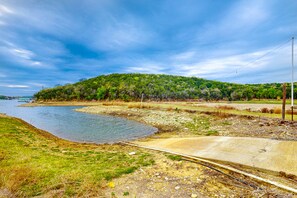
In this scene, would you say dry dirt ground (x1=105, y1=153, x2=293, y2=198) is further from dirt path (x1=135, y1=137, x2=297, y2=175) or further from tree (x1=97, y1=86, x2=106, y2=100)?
tree (x1=97, y1=86, x2=106, y2=100)

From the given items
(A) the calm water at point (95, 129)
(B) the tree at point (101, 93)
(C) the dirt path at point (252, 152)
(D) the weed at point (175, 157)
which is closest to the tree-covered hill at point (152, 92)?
(B) the tree at point (101, 93)

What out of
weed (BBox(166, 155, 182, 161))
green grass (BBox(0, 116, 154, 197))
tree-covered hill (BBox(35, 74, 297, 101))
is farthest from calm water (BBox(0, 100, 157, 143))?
tree-covered hill (BBox(35, 74, 297, 101))

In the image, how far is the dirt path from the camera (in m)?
5.32

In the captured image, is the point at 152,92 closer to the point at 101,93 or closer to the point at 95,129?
the point at 101,93

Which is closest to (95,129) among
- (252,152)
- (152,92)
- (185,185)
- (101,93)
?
(252,152)

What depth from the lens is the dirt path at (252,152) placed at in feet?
17.5

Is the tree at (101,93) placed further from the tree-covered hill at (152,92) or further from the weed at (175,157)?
the weed at (175,157)

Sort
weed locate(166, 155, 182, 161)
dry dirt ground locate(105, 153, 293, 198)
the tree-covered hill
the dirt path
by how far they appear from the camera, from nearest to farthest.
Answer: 1. dry dirt ground locate(105, 153, 293, 198)
2. the dirt path
3. weed locate(166, 155, 182, 161)
4. the tree-covered hill

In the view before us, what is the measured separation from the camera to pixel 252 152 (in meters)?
6.52

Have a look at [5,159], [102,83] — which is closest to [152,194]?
[5,159]

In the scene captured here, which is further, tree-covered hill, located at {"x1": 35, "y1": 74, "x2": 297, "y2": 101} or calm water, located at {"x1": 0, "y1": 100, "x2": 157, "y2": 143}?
tree-covered hill, located at {"x1": 35, "y1": 74, "x2": 297, "y2": 101}

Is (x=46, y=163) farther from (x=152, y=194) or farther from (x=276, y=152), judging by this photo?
(x=276, y=152)

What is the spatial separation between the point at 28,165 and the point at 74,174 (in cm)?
180

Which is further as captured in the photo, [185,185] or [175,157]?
[175,157]
